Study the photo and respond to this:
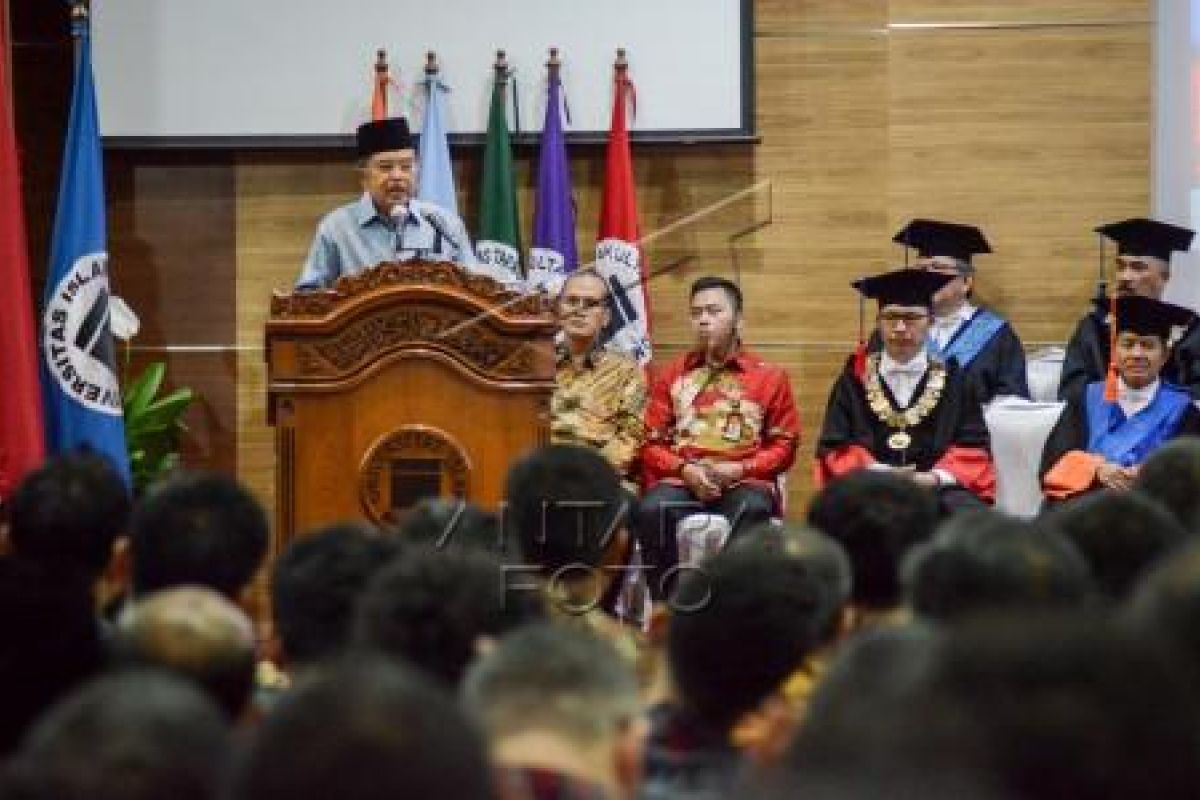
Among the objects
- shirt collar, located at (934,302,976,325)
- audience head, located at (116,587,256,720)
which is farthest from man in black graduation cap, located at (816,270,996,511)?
audience head, located at (116,587,256,720)

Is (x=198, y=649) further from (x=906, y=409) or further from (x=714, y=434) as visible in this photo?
(x=906, y=409)

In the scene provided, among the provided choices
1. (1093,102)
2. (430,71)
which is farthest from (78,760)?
(1093,102)

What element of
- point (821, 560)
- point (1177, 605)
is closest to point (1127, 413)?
point (821, 560)

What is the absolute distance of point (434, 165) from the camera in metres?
7.61

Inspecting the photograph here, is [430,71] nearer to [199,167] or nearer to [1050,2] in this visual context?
[199,167]

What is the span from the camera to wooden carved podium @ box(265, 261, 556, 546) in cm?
563

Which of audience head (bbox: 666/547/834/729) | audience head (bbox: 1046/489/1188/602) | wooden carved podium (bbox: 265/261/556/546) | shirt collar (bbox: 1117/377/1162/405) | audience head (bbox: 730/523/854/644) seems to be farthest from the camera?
shirt collar (bbox: 1117/377/1162/405)

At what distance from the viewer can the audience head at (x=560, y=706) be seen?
6.79 ft

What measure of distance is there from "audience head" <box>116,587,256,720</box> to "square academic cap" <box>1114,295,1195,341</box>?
15.0 feet

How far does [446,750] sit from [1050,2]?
6.89 meters

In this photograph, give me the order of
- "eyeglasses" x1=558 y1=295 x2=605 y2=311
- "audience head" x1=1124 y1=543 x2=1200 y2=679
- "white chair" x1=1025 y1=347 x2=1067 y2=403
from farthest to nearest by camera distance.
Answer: "white chair" x1=1025 y1=347 x2=1067 y2=403 < "eyeglasses" x1=558 y1=295 x2=605 y2=311 < "audience head" x1=1124 y1=543 x2=1200 y2=679

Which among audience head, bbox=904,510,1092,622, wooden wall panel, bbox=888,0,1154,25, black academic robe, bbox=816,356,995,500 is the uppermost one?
wooden wall panel, bbox=888,0,1154,25

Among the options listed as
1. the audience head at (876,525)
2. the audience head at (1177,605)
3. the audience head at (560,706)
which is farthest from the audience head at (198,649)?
the audience head at (876,525)

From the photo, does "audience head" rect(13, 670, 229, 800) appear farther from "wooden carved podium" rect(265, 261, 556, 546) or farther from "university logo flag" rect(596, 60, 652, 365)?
"university logo flag" rect(596, 60, 652, 365)
